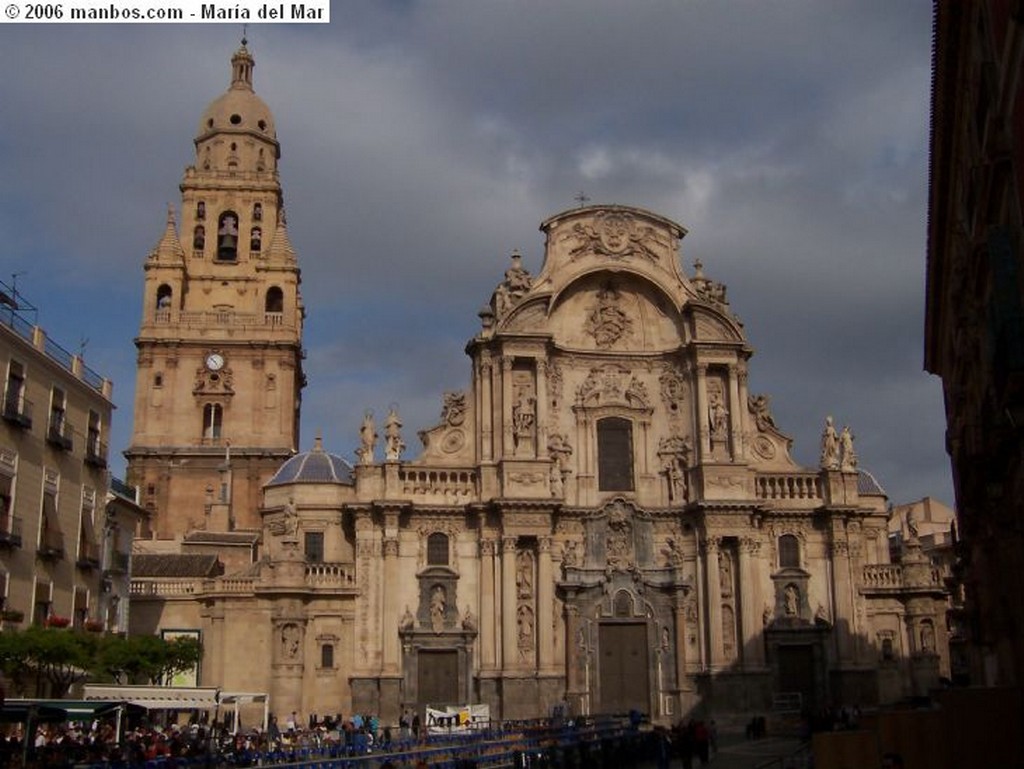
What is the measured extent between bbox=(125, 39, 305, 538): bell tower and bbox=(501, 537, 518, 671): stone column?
20.3 m

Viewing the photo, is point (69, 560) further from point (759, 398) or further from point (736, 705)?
point (759, 398)

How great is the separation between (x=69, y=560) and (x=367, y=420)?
1262cm

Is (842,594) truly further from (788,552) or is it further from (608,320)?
(608,320)

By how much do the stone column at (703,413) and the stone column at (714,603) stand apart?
3541 millimetres

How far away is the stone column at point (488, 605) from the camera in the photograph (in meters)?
42.9

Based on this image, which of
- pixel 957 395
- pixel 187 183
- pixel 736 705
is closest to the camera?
pixel 957 395

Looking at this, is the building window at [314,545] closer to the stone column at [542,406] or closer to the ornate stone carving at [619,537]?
the stone column at [542,406]

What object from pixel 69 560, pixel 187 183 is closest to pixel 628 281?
pixel 69 560

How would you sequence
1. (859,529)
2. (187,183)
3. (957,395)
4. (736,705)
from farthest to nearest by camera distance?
(187,183), (859,529), (736,705), (957,395)

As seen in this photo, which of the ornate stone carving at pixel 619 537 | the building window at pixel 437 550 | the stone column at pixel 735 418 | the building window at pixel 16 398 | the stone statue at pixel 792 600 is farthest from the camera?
the stone column at pixel 735 418

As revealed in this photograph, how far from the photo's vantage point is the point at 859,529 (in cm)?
4553

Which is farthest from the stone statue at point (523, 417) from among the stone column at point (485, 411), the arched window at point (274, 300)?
the arched window at point (274, 300)

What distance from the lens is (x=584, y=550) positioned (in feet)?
146

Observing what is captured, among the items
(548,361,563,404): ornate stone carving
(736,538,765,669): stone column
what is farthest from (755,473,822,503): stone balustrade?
(548,361,563,404): ornate stone carving
